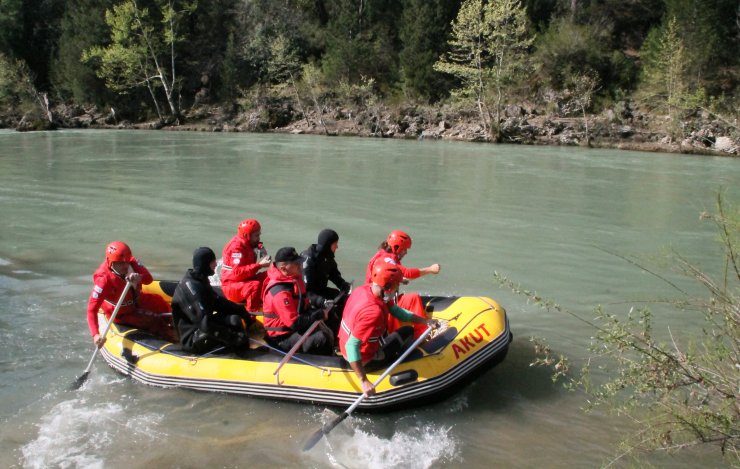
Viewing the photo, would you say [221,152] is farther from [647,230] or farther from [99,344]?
[99,344]

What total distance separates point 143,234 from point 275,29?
3438 centimetres

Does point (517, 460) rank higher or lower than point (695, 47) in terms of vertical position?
lower

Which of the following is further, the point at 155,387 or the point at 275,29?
the point at 275,29

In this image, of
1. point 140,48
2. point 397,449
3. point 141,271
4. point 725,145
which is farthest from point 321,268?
point 140,48

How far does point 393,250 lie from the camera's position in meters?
5.52

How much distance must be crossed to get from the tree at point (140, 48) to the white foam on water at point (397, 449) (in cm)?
3775

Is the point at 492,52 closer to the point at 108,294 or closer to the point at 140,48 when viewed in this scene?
the point at 140,48

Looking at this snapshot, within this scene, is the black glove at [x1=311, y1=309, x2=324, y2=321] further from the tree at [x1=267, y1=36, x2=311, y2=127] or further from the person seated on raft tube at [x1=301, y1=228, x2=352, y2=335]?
the tree at [x1=267, y1=36, x2=311, y2=127]

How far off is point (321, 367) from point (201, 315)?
112 centimetres

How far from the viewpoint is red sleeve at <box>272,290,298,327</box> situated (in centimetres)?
491

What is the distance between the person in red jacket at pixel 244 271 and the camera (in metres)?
5.82

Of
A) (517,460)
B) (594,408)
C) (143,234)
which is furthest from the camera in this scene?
(143,234)

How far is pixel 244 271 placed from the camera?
231 inches

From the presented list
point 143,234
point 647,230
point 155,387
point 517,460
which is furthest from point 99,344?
point 647,230
